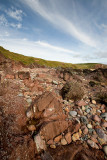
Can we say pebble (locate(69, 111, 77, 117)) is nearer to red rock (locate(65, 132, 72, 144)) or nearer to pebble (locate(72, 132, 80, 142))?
pebble (locate(72, 132, 80, 142))

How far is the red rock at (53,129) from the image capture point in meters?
2.74

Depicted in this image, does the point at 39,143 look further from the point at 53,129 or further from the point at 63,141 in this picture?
the point at 63,141

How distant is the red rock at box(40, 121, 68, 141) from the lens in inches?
108

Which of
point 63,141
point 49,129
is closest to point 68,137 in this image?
point 63,141

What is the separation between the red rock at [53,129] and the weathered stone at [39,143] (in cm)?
18

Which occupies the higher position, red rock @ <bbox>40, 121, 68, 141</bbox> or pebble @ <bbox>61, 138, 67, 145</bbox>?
red rock @ <bbox>40, 121, 68, 141</bbox>

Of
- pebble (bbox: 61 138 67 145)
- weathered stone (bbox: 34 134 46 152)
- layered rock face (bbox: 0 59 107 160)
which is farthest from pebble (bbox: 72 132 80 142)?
weathered stone (bbox: 34 134 46 152)

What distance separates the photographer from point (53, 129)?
9.54 ft

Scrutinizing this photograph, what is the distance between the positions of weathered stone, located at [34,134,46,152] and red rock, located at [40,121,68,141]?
18 centimetres

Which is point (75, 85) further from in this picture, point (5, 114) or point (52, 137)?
point (5, 114)

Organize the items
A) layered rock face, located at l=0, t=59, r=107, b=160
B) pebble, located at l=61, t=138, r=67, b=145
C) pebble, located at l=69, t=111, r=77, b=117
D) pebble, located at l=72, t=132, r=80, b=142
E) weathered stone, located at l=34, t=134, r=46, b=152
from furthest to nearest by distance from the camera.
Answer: pebble, located at l=69, t=111, r=77, b=117
pebble, located at l=72, t=132, r=80, b=142
pebble, located at l=61, t=138, r=67, b=145
weathered stone, located at l=34, t=134, r=46, b=152
layered rock face, located at l=0, t=59, r=107, b=160

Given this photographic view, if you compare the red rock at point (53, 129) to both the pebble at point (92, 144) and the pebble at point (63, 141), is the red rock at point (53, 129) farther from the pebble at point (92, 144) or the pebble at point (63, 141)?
the pebble at point (92, 144)

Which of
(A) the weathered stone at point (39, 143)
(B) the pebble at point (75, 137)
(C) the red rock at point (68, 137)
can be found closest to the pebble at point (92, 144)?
(B) the pebble at point (75, 137)

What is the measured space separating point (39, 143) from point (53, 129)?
64 centimetres
